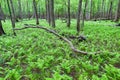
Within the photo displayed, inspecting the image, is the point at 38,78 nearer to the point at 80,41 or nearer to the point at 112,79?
the point at 112,79

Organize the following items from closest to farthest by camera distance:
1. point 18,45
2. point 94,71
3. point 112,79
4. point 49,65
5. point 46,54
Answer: point 112,79
point 94,71
point 49,65
point 46,54
point 18,45

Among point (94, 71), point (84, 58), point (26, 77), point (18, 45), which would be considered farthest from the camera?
point (18, 45)

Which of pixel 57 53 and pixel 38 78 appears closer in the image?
pixel 38 78

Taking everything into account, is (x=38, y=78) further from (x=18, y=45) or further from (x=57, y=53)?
(x=18, y=45)

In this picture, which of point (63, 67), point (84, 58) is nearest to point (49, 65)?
point (63, 67)

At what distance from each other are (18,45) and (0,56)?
80.5 inches

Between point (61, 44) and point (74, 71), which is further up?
point (61, 44)

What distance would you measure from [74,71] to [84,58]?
1402mm

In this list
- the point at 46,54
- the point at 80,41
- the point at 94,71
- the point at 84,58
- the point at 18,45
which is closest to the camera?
the point at 94,71

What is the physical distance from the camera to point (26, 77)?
20.0ft

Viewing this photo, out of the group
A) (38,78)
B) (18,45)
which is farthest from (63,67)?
(18,45)

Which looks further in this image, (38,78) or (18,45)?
(18,45)

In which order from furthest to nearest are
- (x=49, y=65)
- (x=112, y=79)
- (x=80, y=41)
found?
(x=80, y=41)
(x=49, y=65)
(x=112, y=79)

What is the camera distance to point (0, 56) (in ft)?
26.3
